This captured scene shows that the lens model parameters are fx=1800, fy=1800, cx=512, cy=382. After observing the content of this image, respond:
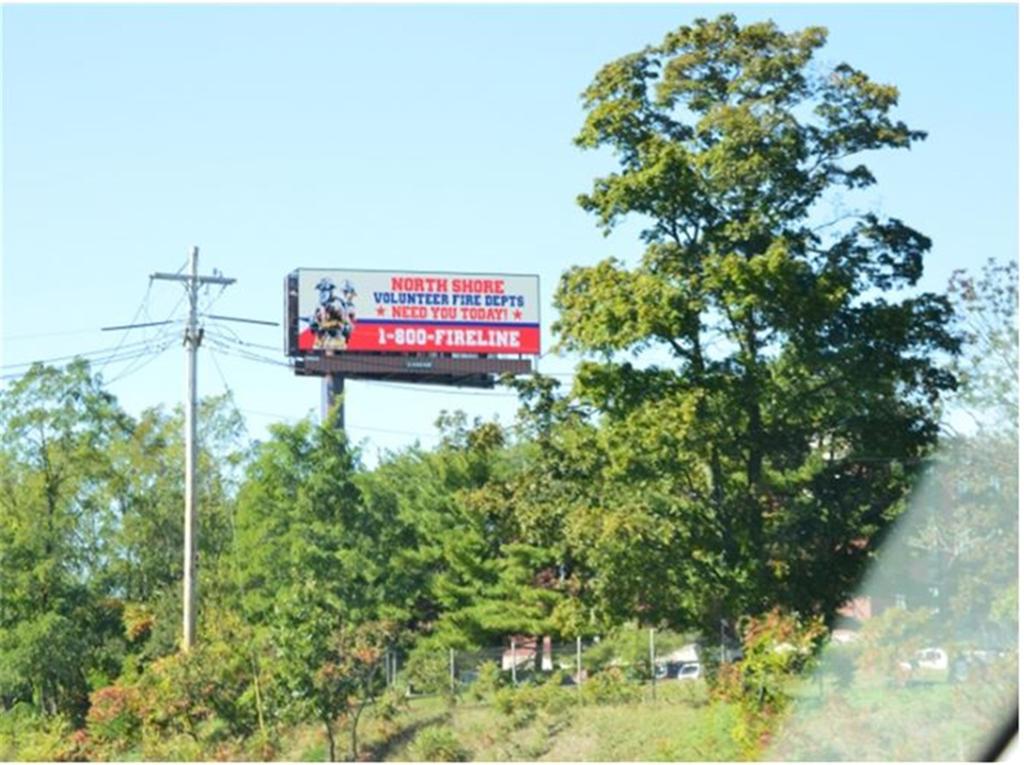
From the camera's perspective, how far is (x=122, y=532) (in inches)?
1738

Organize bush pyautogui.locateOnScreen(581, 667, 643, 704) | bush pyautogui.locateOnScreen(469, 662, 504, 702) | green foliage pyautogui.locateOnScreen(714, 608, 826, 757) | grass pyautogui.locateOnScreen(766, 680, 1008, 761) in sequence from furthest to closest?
bush pyautogui.locateOnScreen(469, 662, 504, 702) → bush pyautogui.locateOnScreen(581, 667, 643, 704) → green foliage pyautogui.locateOnScreen(714, 608, 826, 757) → grass pyautogui.locateOnScreen(766, 680, 1008, 761)

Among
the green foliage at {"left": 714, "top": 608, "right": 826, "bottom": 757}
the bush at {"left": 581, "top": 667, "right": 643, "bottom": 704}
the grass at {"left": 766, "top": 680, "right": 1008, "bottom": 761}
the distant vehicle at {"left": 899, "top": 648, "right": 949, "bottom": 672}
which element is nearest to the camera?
the grass at {"left": 766, "top": 680, "right": 1008, "bottom": 761}

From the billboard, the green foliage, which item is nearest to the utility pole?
the green foliage

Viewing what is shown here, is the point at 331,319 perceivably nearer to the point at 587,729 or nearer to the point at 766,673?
the point at 587,729

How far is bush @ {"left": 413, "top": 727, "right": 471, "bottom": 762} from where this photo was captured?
30.5 meters

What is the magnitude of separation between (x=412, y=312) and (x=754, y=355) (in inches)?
1245

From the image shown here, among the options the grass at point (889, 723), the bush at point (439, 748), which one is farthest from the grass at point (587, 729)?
the grass at point (889, 723)

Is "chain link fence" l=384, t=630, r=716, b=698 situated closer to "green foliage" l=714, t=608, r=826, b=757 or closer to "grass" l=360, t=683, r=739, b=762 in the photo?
"grass" l=360, t=683, r=739, b=762

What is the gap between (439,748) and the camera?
30656mm

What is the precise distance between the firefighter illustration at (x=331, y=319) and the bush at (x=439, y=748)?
2674 cm

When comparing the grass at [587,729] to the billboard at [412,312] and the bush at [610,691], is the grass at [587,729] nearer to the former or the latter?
the bush at [610,691]

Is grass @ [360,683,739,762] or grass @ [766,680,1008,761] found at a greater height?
grass @ [766,680,1008,761]

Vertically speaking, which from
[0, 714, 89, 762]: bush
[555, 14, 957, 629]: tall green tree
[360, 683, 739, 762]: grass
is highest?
[555, 14, 957, 629]: tall green tree

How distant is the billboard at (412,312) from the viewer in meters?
56.6
